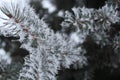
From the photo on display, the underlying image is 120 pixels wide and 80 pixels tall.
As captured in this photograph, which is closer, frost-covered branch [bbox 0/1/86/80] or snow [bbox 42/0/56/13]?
frost-covered branch [bbox 0/1/86/80]

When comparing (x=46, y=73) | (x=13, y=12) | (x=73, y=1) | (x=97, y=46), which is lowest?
(x=46, y=73)

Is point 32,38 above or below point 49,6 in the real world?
below

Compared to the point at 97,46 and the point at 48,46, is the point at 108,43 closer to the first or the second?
the point at 97,46

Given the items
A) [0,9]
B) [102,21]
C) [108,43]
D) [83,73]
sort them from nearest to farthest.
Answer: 1. [0,9]
2. [102,21]
3. [108,43]
4. [83,73]

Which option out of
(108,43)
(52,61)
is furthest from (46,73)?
(108,43)

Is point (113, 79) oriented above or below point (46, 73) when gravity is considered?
above

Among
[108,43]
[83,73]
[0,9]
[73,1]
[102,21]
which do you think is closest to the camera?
[0,9]

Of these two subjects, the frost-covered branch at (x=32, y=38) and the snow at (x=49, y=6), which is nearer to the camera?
the frost-covered branch at (x=32, y=38)

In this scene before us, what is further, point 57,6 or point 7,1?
point 57,6

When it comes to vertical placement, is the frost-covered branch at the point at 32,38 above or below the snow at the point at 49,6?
below

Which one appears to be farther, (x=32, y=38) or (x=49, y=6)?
(x=49, y=6)

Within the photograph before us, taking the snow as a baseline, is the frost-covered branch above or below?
below
